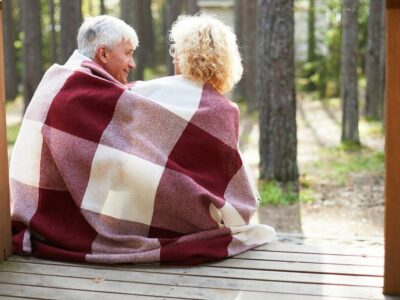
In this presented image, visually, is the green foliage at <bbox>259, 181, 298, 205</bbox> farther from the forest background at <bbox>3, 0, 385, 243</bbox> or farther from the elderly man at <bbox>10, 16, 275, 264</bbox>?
the elderly man at <bbox>10, 16, 275, 264</bbox>

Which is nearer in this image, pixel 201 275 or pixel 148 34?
pixel 201 275

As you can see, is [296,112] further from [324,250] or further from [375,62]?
[324,250]

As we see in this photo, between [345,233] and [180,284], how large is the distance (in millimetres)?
4109

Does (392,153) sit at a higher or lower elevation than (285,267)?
higher

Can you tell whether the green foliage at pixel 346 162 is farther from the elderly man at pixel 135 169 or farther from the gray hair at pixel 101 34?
the gray hair at pixel 101 34

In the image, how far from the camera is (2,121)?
3.54m

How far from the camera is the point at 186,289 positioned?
10.4 feet

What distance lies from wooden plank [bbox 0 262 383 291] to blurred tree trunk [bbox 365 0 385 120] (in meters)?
11.1

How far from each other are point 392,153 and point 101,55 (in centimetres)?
191

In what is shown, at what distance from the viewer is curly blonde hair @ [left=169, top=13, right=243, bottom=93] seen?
3729 mm

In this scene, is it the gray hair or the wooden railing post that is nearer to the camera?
the wooden railing post

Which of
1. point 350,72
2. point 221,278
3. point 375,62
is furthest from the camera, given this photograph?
point 375,62

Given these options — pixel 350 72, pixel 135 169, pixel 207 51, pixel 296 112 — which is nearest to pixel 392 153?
pixel 207 51

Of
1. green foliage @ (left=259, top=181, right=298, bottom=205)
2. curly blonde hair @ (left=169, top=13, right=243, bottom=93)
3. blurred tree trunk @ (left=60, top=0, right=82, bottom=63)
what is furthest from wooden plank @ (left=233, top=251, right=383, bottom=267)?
blurred tree trunk @ (left=60, top=0, right=82, bottom=63)
